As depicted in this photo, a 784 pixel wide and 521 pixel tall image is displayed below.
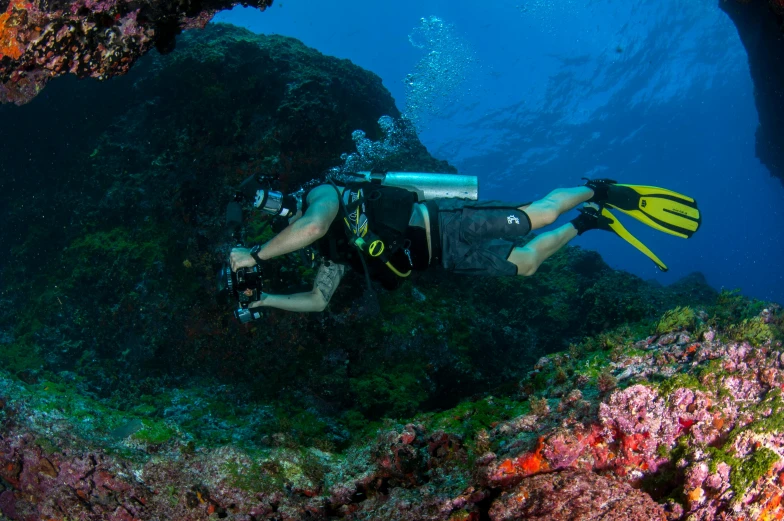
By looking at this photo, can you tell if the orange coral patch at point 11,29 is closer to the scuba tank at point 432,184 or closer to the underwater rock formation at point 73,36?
the underwater rock formation at point 73,36

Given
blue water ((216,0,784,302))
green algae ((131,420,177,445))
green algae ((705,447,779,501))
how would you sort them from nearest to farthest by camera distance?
green algae ((705,447,779,501))
green algae ((131,420,177,445))
blue water ((216,0,784,302))

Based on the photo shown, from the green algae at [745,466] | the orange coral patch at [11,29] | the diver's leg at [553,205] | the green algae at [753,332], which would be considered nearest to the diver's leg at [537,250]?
the diver's leg at [553,205]

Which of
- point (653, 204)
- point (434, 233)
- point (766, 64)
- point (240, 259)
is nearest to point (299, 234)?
point (240, 259)

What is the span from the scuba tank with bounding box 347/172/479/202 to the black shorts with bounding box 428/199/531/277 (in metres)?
0.44

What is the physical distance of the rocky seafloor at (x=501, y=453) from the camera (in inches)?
81.0

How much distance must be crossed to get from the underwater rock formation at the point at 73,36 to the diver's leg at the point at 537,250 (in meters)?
4.32

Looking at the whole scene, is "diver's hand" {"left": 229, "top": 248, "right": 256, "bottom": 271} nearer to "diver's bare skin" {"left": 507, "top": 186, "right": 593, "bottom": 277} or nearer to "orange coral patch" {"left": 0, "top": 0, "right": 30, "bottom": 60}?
"orange coral patch" {"left": 0, "top": 0, "right": 30, "bottom": 60}

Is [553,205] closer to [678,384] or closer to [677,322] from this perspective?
[677,322]

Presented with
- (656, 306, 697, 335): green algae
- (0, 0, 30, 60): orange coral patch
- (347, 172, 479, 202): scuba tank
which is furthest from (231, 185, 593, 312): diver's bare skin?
(0, 0, 30, 60): orange coral patch

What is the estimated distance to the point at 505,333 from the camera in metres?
7.18

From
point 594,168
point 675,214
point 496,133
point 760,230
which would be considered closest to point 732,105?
point 594,168

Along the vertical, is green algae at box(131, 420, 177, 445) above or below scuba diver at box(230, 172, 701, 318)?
below

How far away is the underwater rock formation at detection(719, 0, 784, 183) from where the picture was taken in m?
8.40

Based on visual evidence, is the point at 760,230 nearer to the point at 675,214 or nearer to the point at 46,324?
the point at 675,214
